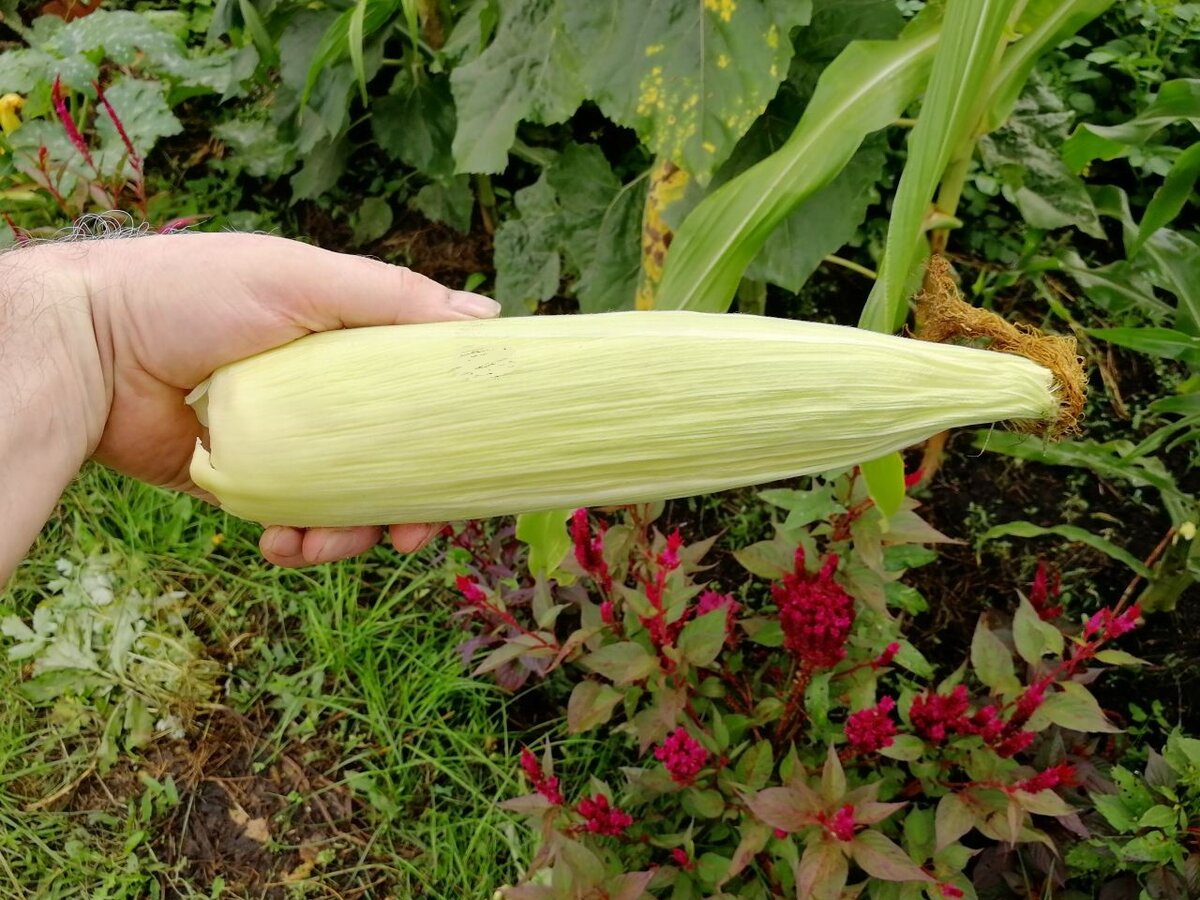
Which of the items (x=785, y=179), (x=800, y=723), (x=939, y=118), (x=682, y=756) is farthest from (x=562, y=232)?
(x=682, y=756)

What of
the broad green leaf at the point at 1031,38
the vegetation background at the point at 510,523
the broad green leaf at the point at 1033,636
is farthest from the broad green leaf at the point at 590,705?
the broad green leaf at the point at 1031,38

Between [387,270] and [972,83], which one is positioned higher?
[972,83]

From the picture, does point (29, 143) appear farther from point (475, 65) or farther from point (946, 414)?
point (946, 414)

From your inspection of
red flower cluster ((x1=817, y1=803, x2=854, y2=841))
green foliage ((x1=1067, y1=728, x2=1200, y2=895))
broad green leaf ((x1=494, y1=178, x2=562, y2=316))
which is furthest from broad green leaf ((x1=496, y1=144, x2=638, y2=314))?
green foliage ((x1=1067, y1=728, x2=1200, y2=895))

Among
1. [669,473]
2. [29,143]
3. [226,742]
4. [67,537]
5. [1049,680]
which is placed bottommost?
[226,742]

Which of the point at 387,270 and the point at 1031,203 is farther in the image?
the point at 1031,203

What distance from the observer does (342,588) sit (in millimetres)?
2191

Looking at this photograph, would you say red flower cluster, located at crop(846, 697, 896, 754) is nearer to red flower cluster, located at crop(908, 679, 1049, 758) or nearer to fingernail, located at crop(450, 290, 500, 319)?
red flower cluster, located at crop(908, 679, 1049, 758)

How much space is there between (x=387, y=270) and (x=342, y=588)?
1.16 meters

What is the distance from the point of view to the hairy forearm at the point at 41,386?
119 cm

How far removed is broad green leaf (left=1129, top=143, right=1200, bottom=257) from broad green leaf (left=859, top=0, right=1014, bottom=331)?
551 mm

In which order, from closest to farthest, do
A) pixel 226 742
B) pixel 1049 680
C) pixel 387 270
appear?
pixel 387 270 < pixel 1049 680 < pixel 226 742

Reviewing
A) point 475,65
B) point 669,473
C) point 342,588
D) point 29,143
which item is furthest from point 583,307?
point 29,143

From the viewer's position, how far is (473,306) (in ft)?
4.10
